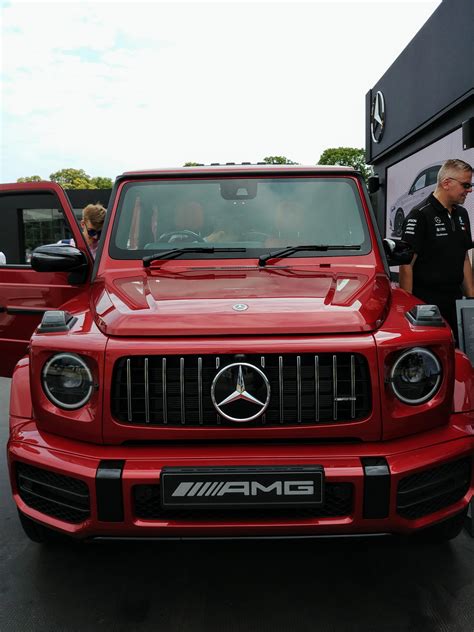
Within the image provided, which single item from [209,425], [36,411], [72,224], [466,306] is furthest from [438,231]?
[36,411]

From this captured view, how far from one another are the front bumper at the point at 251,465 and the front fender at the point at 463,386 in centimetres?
18

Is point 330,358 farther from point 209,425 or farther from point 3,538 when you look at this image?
point 3,538

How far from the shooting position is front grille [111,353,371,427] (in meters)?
2.38

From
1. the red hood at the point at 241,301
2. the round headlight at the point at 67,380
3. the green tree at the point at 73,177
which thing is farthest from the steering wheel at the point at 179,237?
the green tree at the point at 73,177

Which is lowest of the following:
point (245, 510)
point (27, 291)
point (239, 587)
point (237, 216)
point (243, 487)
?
point (239, 587)

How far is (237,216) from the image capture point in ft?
11.8

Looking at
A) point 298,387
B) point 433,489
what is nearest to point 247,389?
point 298,387

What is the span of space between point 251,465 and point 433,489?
28.2 inches

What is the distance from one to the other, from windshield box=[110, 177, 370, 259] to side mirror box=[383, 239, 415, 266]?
202mm

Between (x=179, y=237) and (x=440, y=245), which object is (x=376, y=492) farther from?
(x=440, y=245)

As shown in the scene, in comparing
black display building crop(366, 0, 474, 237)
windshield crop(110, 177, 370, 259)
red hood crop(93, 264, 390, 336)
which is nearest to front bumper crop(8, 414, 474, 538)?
red hood crop(93, 264, 390, 336)

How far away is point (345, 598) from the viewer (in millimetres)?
2652

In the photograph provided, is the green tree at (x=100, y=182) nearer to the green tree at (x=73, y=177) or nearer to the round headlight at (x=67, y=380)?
the green tree at (x=73, y=177)

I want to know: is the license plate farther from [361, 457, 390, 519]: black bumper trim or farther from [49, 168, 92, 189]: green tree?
[49, 168, 92, 189]: green tree
